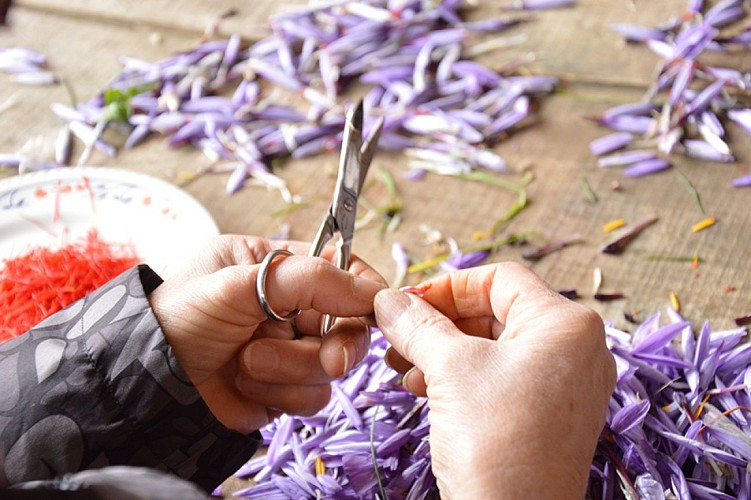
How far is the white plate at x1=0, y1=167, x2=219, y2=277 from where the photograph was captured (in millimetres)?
1291

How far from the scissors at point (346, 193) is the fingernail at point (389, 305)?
114mm

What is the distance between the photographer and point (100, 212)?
1.35m

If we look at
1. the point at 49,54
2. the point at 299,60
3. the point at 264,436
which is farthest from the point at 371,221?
the point at 49,54

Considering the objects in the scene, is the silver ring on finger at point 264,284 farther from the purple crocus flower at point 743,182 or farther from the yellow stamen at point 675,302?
the purple crocus flower at point 743,182

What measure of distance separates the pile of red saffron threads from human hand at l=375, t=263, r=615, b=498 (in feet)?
1.70

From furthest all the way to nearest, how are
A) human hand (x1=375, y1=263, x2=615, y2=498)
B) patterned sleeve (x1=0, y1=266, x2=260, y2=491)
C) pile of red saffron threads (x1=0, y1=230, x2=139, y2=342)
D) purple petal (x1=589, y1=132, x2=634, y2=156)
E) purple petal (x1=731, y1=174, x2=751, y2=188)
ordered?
purple petal (x1=589, y1=132, x2=634, y2=156), purple petal (x1=731, y1=174, x2=751, y2=188), pile of red saffron threads (x1=0, y1=230, x2=139, y2=342), patterned sleeve (x1=0, y1=266, x2=260, y2=491), human hand (x1=375, y1=263, x2=615, y2=498)

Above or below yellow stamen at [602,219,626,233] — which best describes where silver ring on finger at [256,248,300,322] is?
above

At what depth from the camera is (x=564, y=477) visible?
0.70m

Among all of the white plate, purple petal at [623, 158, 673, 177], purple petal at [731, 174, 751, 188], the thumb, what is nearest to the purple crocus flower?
purple petal at [731, 174, 751, 188]

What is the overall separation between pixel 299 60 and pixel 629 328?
91 centimetres

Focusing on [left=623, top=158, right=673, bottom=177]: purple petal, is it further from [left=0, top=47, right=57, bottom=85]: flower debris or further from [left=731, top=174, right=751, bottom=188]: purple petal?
[left=0, top=47, right=57, bottom=85]: flower debris

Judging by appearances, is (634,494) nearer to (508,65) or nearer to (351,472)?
(351,472)

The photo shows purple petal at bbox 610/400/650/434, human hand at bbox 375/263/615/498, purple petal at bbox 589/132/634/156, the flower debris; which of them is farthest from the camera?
the flower debris

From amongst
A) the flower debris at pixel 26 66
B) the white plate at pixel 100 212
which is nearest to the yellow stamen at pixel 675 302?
the white plate at pixel 100 212
